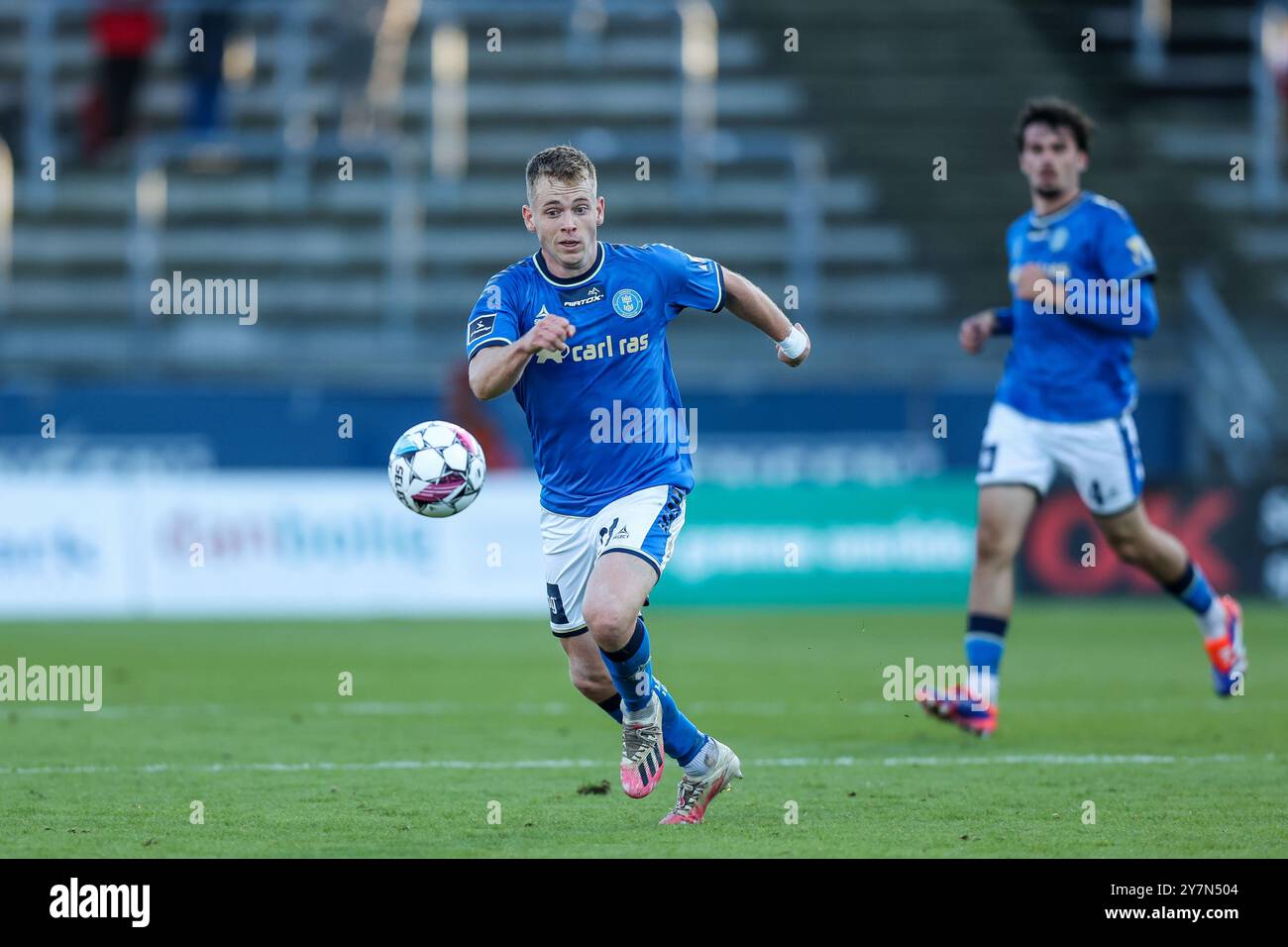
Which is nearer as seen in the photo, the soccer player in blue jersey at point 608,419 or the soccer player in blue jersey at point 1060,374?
the soccer player in blue jersey at point 608,419

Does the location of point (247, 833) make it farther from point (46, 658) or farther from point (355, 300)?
point (355, 300)


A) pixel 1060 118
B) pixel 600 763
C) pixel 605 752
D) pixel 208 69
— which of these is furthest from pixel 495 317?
pixel 208 69

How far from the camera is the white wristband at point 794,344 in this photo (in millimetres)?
7254

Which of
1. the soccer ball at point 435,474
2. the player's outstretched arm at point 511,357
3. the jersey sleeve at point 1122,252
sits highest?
the jersey sleeve at point 1122,252

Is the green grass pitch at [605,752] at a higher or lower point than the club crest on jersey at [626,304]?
lower

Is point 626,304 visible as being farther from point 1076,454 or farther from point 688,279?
point 1076,454

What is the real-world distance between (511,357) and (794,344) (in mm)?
1278

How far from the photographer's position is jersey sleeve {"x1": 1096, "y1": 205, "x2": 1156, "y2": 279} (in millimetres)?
9180

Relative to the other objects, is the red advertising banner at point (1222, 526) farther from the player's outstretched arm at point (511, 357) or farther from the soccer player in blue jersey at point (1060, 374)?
the player's outstretched arm at point (511, 357)

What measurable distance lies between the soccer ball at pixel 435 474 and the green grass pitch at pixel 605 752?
108 cm

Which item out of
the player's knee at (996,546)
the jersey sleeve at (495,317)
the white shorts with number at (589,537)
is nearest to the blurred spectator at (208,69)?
the player's knee at (996,546)

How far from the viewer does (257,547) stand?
1675cm

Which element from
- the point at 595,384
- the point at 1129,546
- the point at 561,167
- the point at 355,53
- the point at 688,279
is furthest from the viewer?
the point at 355,53

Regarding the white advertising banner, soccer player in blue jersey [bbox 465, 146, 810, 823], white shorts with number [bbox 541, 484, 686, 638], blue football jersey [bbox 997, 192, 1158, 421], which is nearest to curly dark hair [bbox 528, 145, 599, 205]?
soccer player in blue jersey [bbox 465, 146, 810, 823]
